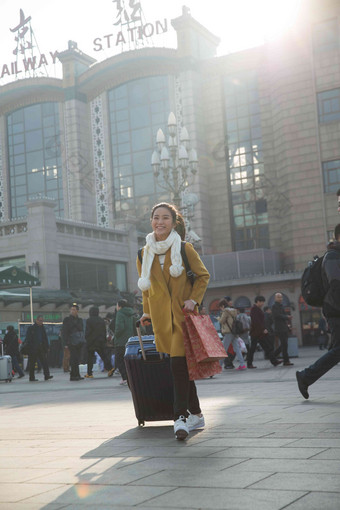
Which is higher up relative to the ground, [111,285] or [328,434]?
[111,285]

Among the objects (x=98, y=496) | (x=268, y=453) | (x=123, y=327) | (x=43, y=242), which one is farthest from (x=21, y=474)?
(x=43, y=242)

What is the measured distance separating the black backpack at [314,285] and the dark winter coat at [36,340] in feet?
38.3

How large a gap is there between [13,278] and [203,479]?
1967 cm

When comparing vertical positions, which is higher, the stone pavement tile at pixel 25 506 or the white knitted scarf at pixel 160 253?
the white knitted scarf at pixel 160 253

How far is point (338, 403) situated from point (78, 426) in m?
2.54

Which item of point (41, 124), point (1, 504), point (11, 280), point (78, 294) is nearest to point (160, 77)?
point (41, 124)

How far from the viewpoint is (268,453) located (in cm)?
414

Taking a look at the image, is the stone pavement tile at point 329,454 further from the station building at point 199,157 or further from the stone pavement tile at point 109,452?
the station building at point 199,157

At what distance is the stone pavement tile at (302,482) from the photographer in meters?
3.19

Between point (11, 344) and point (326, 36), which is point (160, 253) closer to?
point (11, 344)

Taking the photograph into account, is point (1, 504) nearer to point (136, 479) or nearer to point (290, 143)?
point (136, 479)

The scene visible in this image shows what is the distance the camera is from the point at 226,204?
162 ft

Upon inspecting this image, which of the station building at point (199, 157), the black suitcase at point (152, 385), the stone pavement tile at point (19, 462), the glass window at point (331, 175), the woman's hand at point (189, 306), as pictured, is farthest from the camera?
the glass window at point (331, 175)

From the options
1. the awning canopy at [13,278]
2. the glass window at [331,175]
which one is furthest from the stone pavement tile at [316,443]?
the glass window at [331,175]
